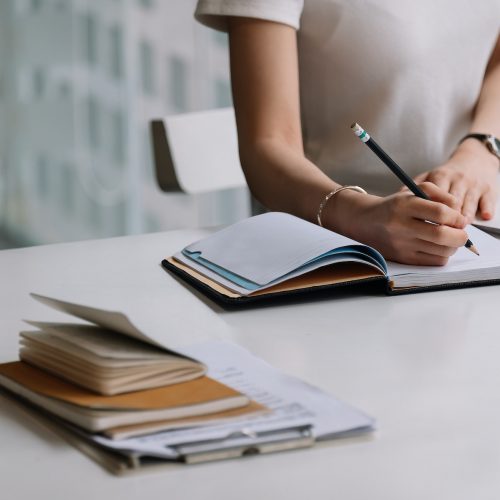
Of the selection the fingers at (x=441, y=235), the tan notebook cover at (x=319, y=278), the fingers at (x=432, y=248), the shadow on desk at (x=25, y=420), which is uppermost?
the fingers at (x=441, y=235)

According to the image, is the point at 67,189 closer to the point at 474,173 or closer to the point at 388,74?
the point at 388,74

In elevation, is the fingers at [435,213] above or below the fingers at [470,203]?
above

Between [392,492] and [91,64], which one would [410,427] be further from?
[91,64]

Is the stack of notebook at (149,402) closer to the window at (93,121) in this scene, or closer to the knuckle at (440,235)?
the knuckle at (440,235)

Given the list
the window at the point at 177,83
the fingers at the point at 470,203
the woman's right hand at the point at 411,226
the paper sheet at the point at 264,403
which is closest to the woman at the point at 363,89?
the fingers at the point at 470,203

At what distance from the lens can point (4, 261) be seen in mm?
1271

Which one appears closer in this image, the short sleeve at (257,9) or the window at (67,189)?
the short sleeve at (257,9)

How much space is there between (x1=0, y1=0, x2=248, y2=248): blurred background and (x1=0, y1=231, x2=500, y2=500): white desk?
2699 millimetres

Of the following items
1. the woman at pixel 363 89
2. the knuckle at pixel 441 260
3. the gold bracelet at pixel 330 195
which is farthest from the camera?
the woman at pixel 363 89

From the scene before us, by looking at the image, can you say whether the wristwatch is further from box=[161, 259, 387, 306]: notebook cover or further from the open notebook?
box=[161, 259, 387, 306]: notebook cover

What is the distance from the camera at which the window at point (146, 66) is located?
3.92 meters

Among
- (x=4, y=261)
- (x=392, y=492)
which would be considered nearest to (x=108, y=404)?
(x=392, y=492)

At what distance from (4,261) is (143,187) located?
9.32ft

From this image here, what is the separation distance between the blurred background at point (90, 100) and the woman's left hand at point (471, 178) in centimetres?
257
